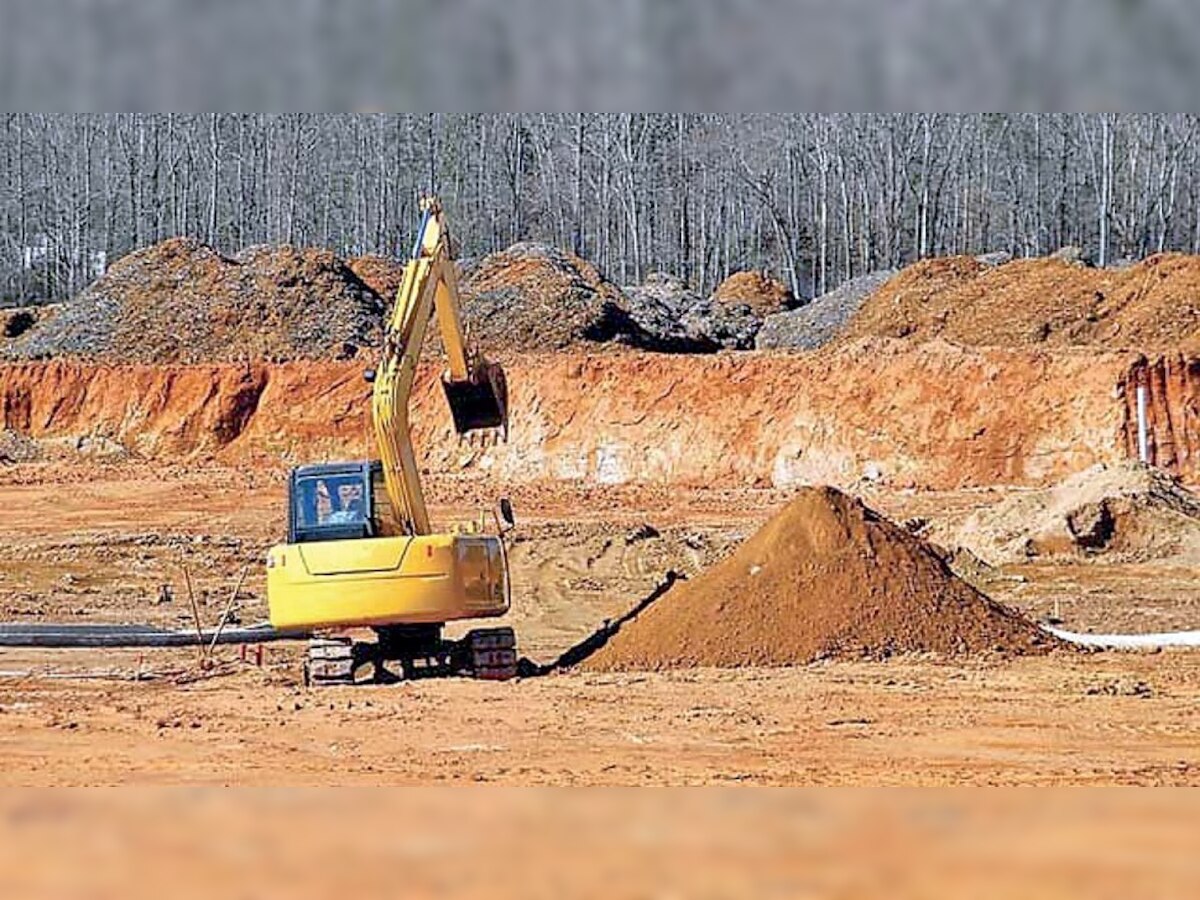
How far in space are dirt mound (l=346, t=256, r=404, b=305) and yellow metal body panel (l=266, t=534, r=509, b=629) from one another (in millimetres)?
35702

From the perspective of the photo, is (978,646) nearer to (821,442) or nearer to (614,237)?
(821,442)

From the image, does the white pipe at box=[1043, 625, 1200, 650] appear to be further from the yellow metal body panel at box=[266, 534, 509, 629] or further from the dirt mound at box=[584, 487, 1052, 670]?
the yellow metal body panel at box=[266, 534, 509, 629]

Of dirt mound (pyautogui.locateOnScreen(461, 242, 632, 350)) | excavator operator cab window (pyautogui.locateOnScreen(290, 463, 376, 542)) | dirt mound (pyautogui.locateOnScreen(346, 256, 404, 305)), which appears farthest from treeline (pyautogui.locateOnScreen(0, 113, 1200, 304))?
excavator operator cab window (pyautogui.locateOnScreen(290, 463, 376, 542))

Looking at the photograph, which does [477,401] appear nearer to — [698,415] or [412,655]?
[412,655]

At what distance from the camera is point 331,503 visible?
13945 mm

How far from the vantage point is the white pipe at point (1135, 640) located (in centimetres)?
1628

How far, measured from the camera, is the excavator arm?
14.3 meters

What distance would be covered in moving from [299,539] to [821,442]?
2038 cm

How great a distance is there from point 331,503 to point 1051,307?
27.9 metres

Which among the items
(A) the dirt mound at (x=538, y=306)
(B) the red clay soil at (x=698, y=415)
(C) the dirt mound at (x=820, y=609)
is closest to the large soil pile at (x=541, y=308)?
(A) the dirt mound at (x=538, y=306)

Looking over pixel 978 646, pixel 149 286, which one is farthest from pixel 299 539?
pixel 149 286

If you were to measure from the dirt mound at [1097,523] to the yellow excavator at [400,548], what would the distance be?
1097cm

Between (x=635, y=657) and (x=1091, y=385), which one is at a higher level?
(x=1091, y=385)

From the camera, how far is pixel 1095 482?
24781 mm
